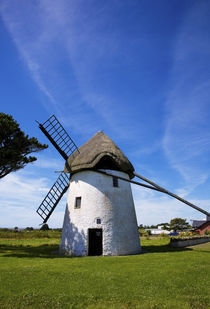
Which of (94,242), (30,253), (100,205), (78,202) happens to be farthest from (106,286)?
(94,242)

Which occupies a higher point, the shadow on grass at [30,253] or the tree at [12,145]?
the tree at [12,145]

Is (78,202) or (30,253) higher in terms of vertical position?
(78,202)

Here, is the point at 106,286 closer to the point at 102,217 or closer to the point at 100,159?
the point at 102,217

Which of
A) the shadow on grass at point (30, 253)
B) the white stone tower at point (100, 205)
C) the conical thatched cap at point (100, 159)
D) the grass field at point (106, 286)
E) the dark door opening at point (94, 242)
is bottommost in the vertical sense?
the grass field at point (106, 286)

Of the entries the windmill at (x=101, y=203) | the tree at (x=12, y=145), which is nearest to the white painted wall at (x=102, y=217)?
the windmill at (x=101, y=203)

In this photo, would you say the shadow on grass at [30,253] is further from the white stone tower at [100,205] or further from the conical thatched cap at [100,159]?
the conical thatched cap at [100,159]

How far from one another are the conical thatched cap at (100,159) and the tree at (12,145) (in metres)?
4.13

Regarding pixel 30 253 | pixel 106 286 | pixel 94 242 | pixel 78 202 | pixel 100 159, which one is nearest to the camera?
pixel 106 286

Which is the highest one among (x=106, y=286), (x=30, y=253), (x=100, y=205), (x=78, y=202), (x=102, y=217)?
(x=78, y=202)

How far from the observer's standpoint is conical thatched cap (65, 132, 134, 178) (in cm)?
1626

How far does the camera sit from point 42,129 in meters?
18.2

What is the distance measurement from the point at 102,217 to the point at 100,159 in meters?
4.31

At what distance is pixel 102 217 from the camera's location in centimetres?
1522

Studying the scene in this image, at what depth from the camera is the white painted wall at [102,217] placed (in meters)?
15.0
